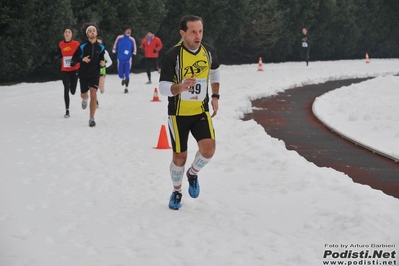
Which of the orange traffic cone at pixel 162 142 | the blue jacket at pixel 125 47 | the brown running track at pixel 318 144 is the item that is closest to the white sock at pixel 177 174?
the brown running track at pixel 318 144

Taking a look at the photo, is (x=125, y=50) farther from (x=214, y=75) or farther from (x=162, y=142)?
(x=214, y=75)

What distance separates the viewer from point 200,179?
8969 millimetres

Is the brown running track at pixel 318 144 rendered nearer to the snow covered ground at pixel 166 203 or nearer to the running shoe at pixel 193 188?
the snow covered ground at pixel 166 203

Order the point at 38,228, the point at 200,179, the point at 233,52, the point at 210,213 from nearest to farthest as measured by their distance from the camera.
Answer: the point at 38,228
the point at 210,213
the point at 200,179
the point at 233,52

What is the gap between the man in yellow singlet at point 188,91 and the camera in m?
6.97

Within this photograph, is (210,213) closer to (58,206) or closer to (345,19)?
(58,206)

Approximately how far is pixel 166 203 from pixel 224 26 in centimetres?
3068

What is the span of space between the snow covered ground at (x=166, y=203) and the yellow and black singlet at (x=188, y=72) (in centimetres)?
111

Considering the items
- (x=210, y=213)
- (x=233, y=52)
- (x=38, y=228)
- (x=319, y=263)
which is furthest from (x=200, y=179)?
(x=233, y=52)

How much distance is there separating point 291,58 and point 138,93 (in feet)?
88.4

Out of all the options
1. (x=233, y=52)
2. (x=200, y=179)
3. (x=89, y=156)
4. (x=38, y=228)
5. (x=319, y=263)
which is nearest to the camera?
(x=319, y=263)

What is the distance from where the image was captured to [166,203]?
7.68m

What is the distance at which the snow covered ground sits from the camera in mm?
5812

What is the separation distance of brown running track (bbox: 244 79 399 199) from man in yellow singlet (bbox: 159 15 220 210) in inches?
106
